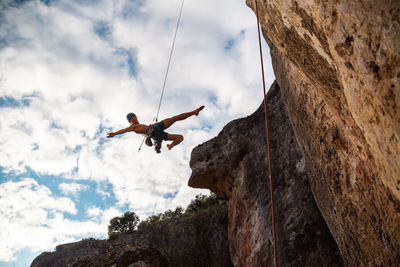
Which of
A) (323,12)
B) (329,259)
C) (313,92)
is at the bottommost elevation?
(329,259)

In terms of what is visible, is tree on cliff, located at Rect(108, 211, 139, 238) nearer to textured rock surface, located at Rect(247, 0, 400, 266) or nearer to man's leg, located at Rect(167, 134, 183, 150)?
man's leg, located at Rect(167, 134, 183, 150)

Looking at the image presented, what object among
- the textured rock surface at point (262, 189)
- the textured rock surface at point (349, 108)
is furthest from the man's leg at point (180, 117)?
the textured rock surface at point (349, 108)

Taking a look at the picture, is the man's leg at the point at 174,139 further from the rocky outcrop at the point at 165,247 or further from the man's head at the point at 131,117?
the rocky outcrop at the point at 165,247

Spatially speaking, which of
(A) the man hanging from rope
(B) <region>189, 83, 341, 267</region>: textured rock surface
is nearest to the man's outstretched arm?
(A) the man hanging from rope

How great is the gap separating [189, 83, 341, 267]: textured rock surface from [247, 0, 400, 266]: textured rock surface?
872 mm

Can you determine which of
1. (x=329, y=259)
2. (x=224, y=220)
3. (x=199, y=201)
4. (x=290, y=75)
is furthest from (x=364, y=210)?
(x=199, y=201)

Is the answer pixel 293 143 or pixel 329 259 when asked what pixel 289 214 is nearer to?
pixel 329 259

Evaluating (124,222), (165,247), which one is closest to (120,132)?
(165,247)

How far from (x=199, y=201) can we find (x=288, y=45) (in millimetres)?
13998

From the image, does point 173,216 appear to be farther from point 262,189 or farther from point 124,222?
point 262,189

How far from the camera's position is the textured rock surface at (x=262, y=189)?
18.5 feet

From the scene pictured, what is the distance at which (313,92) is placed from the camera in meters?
4.73

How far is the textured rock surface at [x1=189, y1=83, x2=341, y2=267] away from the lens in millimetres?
5629

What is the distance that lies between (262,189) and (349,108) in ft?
14.9
